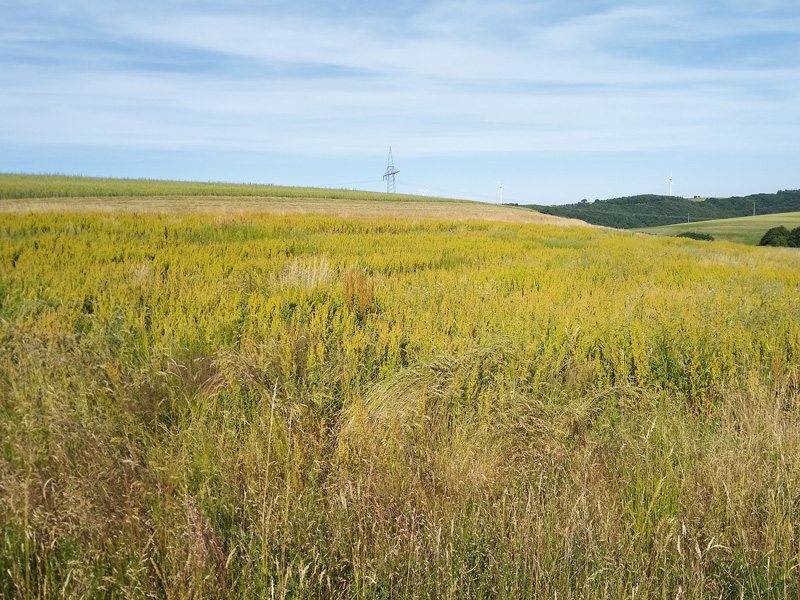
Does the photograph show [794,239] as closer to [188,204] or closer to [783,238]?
[783,238]

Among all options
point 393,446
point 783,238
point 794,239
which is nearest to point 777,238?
point 783,238

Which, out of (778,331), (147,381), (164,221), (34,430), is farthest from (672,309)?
(164,221)

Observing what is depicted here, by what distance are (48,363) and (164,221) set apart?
12.5 m

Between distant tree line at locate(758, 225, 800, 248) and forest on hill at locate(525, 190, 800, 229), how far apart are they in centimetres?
7514

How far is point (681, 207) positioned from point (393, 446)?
177781 millimetres

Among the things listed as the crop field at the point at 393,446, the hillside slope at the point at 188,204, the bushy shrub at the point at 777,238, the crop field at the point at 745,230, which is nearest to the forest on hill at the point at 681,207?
the crop field at the point at 745,230

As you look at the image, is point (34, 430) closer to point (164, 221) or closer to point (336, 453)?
point (336, 453)

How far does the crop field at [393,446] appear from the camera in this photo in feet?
6.15

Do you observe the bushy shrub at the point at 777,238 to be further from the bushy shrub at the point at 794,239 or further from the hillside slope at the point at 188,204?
the hillside slope at the point at 188,204

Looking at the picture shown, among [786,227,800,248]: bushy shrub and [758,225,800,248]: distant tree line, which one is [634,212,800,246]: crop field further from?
[786,227,800,248]: bushy shrub

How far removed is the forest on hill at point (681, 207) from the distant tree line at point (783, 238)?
75.1 m

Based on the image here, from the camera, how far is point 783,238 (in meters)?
48.8

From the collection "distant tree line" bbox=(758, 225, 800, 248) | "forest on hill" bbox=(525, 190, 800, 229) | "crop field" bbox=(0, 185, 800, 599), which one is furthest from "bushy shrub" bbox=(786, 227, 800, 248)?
"forest on hill" bbox=(525, 190, 800, 229)

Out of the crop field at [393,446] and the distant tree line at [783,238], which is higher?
the distant tree line at [783,238]
